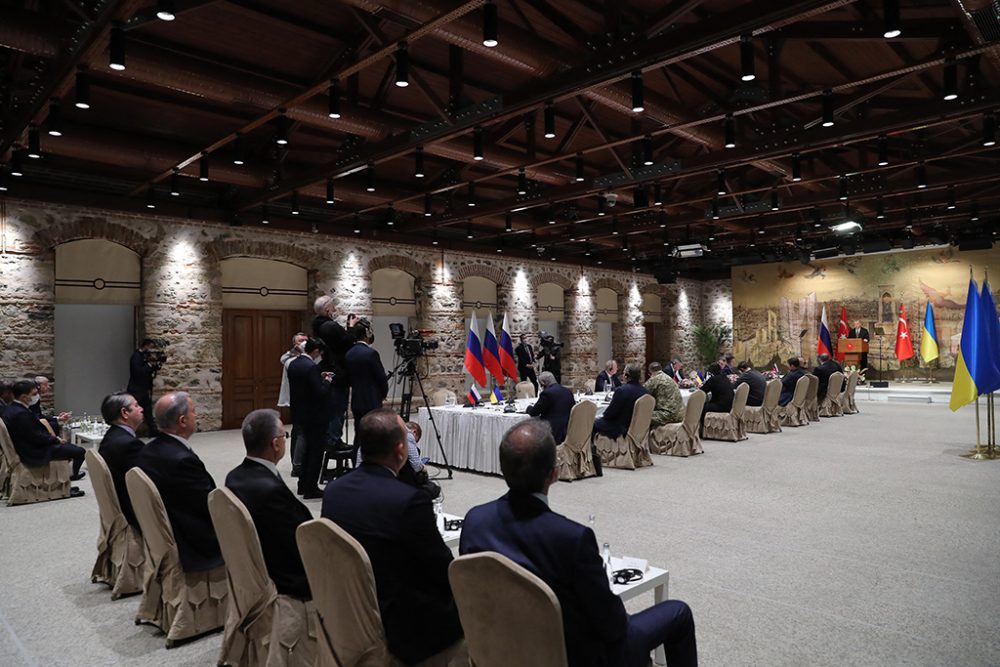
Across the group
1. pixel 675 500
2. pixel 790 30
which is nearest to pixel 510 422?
pixel 675 500

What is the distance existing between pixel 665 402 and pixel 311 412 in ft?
14.9

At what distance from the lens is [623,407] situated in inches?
294

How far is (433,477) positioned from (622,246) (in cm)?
1013

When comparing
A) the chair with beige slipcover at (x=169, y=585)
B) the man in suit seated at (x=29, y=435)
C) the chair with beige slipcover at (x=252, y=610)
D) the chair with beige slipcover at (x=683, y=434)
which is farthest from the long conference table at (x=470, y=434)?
the chair with beige slipcover at (x=252, y=610)

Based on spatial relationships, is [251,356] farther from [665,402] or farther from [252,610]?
[252,610]

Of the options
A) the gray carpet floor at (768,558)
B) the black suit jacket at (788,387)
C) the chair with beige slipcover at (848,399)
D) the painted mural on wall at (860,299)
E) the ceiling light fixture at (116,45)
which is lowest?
the gray carpet floor at (768,558)

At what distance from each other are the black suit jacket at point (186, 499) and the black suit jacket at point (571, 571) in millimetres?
1978

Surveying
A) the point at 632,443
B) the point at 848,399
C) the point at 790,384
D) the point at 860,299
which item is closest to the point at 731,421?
the point at 790,384

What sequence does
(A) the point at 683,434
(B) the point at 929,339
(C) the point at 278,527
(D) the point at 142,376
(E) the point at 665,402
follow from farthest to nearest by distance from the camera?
1. (B) the point at 929,339
2. (D) the point at 142,376
3. (E) the point at 665,402
4. (A) the point at 683,434
5. (C) the point at 278,527

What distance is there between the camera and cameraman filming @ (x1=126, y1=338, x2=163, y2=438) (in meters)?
9.25

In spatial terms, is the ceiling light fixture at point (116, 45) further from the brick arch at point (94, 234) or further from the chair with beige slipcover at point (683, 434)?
the chair with beige slipcover at point (683, 434)

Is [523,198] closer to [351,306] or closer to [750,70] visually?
[351,306]

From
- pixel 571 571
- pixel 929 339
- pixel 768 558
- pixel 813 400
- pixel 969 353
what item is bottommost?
pixel 768 558

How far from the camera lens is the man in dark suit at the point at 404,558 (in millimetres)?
2217
